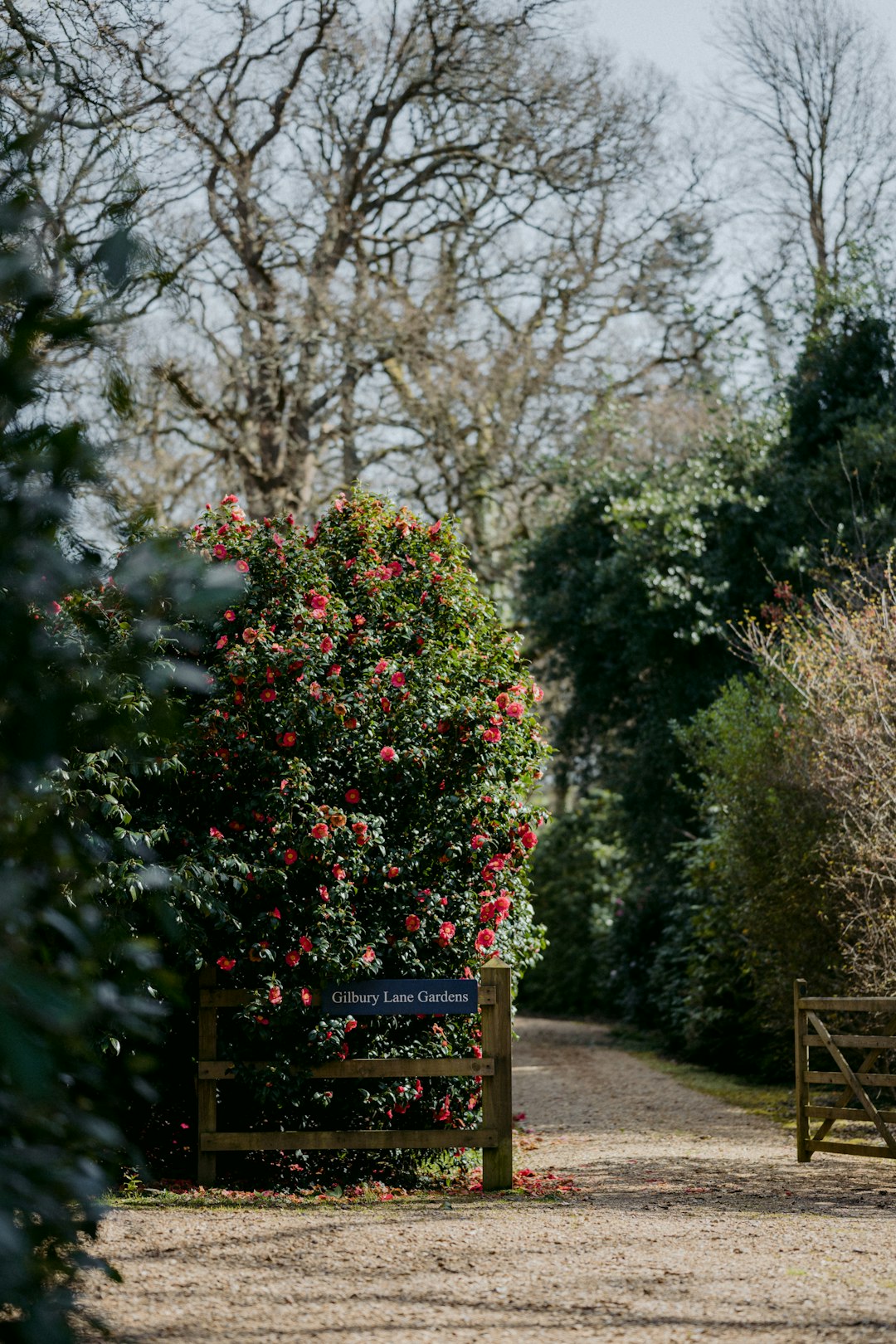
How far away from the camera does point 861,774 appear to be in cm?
1070

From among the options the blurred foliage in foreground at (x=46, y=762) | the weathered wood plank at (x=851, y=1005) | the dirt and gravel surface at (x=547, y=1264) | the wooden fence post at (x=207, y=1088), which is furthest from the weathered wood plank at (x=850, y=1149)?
the blurred foliage in foreground at (x=46, y=762)

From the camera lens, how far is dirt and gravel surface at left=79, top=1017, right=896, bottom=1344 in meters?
4.60

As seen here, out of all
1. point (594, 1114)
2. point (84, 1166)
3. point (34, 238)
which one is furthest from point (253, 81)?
point (84, 1166)

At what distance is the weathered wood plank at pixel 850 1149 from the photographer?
8.20 meters

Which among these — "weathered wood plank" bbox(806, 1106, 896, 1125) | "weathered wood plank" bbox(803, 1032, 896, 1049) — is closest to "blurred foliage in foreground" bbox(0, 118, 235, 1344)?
"weathered wood plank" bbox(803, 1032, 896, 1049)

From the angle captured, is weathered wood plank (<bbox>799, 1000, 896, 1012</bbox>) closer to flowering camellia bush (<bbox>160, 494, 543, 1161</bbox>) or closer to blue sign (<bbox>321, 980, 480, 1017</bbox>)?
flowering camellia bush (<bbox>160, 494, 543, 1161</bbox>)

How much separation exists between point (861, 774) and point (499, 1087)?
181 inches

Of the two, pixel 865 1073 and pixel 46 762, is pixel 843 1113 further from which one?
pixel 46 762

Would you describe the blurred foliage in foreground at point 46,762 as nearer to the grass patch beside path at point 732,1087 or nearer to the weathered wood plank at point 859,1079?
the weathered wood plank at point 859,1079

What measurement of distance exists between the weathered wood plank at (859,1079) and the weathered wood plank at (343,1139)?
7.78ft

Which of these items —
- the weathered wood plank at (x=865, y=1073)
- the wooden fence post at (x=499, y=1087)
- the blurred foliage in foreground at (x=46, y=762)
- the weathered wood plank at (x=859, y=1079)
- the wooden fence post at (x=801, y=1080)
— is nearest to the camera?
the blurred foliage in foreground at (x=46, y=762)

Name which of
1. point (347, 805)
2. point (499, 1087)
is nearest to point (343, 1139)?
point (499, 1087)

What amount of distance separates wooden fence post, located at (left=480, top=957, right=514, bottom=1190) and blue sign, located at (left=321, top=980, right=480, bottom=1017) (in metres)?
0.14

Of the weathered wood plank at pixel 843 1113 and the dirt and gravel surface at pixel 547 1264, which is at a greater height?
the weathered wood plank at pixel 843 1113
